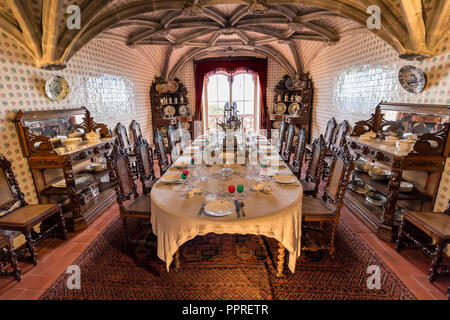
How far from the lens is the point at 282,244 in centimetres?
234

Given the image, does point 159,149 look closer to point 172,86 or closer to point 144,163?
point 144,163

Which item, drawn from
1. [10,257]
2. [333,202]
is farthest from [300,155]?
[10,257]

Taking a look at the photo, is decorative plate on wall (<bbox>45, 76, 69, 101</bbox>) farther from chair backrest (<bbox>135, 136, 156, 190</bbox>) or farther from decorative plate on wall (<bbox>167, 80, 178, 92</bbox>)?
decorative plate on wall (<bbox>167, 80, 178, 92</bbox>)

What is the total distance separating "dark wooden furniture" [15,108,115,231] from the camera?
325 centimetres

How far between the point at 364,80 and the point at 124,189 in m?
5.00

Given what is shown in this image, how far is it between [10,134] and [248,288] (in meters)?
3.65

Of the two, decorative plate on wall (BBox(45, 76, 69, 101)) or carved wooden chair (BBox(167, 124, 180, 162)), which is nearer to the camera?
decorative plate on wall (BBox(45, 76, 69, 101))

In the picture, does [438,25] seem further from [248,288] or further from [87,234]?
[87,234]

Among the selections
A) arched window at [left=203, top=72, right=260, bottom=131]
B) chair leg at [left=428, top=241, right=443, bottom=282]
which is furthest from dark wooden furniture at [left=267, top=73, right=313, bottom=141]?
Answer: chair leg at [left=428, top=241, right=443, bottom=282]

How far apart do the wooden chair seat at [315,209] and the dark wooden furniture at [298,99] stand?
4.79 meters

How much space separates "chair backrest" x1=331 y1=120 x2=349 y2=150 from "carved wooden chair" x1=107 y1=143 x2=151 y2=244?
4628mm

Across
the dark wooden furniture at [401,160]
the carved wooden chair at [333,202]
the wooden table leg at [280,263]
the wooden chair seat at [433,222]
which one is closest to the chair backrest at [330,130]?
the dark wooden furniture at [401,160]

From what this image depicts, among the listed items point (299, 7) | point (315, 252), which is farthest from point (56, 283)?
point (299, 7)

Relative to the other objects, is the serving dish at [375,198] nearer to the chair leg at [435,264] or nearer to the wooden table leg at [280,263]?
the chair leg at [435,264]
